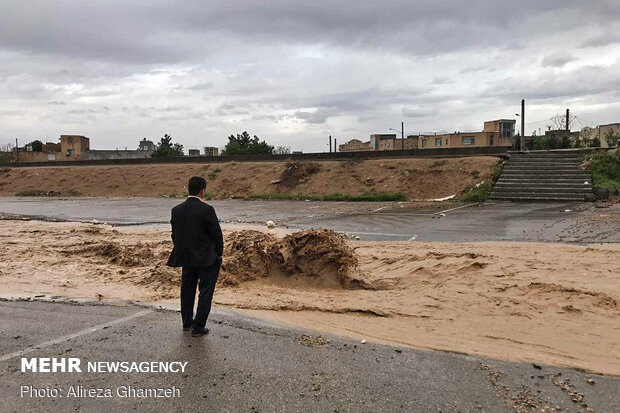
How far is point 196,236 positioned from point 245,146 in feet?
211

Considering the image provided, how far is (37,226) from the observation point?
582 inches

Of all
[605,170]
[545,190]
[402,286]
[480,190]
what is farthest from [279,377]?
[605,170]

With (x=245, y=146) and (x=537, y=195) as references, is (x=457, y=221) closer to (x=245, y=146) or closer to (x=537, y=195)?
(x=537, y=195)

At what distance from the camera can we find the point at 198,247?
15.7 feet

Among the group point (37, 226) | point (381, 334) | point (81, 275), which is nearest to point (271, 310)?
point (381, 334)

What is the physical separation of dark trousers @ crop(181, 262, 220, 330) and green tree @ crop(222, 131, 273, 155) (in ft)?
186

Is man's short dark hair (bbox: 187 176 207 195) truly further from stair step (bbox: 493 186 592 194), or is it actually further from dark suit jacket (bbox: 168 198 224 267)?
stair step (bbox: 493 186 592 194)

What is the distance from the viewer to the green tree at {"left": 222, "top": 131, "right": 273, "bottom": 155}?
6312cm

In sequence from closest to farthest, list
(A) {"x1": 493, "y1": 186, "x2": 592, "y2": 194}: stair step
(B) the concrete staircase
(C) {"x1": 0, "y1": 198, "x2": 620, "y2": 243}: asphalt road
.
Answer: (C) {"x1": 0, "y1": 198, "x2": 620, "y2": 243}: asphalt road
(A) {"x1": 493, "y1": 186, "x2": 592, "y2": 194}: stair step
(B) the concrete staircase

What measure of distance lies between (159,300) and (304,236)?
7.74ft

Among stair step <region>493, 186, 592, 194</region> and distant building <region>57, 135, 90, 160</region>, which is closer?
stair step <region>493, 186, 592, 194</region>

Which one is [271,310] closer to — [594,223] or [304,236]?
[304,236]

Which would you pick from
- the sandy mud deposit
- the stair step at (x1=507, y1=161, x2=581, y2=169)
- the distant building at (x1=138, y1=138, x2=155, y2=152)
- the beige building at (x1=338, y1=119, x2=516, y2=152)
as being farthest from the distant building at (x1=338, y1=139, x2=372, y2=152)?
the sandy mud deposit

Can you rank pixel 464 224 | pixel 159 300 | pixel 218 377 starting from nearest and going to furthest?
pixel 218 377 → pixel 159 300 → pixel 464 224
